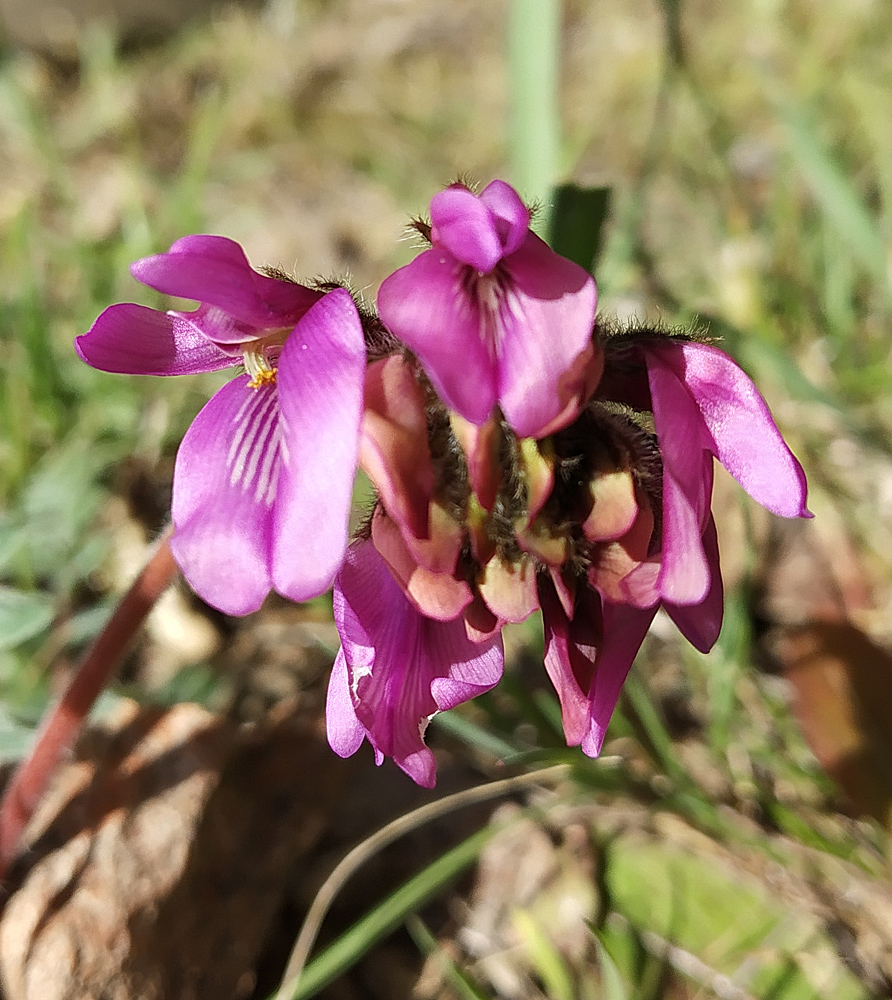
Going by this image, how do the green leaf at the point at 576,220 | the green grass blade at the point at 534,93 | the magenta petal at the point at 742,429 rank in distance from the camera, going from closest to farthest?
the magenta petal at the point at 742,429 → the green leaf at the point at 576,220 → the green grass blade at the point at 534,93

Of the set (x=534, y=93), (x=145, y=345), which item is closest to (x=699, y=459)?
(x=145, y=345)

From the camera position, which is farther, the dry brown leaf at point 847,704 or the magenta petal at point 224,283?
the dry brown leaf at point 847,704

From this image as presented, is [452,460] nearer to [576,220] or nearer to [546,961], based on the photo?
[576,220]

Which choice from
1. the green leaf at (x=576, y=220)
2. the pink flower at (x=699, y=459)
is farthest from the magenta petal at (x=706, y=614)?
the green leaf at (x=576, y=220)

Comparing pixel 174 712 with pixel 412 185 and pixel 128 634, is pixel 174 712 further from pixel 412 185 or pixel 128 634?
pixel 412 185

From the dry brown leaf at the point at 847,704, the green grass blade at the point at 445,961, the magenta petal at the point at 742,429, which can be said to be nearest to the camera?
the magenta petal at the point at 742,429

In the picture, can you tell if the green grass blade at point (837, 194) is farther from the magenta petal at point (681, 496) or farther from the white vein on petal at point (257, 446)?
the white vein on petal at point (257, 446)

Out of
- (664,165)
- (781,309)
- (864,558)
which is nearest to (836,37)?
(664,165)

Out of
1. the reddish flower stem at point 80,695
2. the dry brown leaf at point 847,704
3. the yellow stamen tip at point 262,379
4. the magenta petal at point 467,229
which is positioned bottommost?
the dry brown leaf at point 847,704
